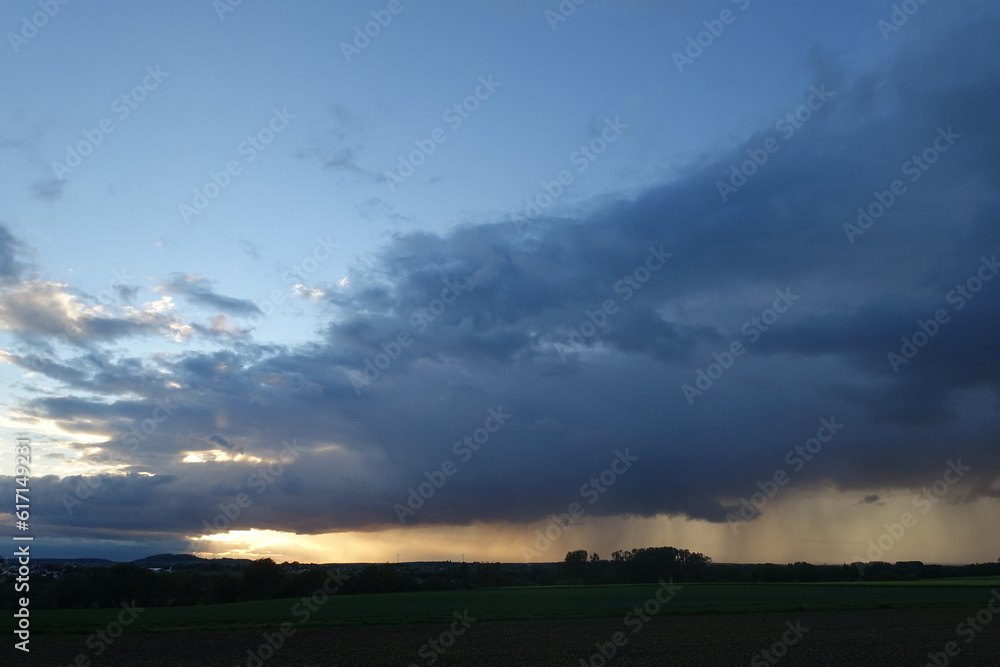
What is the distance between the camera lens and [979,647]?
92.9 ft

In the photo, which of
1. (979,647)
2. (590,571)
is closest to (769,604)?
(979,647)

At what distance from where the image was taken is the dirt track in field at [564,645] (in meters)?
26.0

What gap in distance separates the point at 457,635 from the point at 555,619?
45.7 ft

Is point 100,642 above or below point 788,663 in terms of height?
below

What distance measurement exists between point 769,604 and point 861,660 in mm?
38782

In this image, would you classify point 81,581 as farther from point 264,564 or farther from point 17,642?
point 17,642

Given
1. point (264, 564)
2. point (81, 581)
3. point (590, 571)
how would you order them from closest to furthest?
point (81, 581), point (264, 564), point (590, 571)

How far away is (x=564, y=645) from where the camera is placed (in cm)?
3138

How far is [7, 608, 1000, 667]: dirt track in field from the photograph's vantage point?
26000 mm

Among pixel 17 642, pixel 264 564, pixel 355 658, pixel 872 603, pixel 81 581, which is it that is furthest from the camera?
pixel 264 564

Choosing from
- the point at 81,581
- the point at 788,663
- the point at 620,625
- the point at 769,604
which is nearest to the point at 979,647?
the point at 788,663

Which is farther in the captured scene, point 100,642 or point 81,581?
point 81,581

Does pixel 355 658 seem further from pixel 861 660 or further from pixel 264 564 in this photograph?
pixel 264 564

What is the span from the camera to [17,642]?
3444cm
